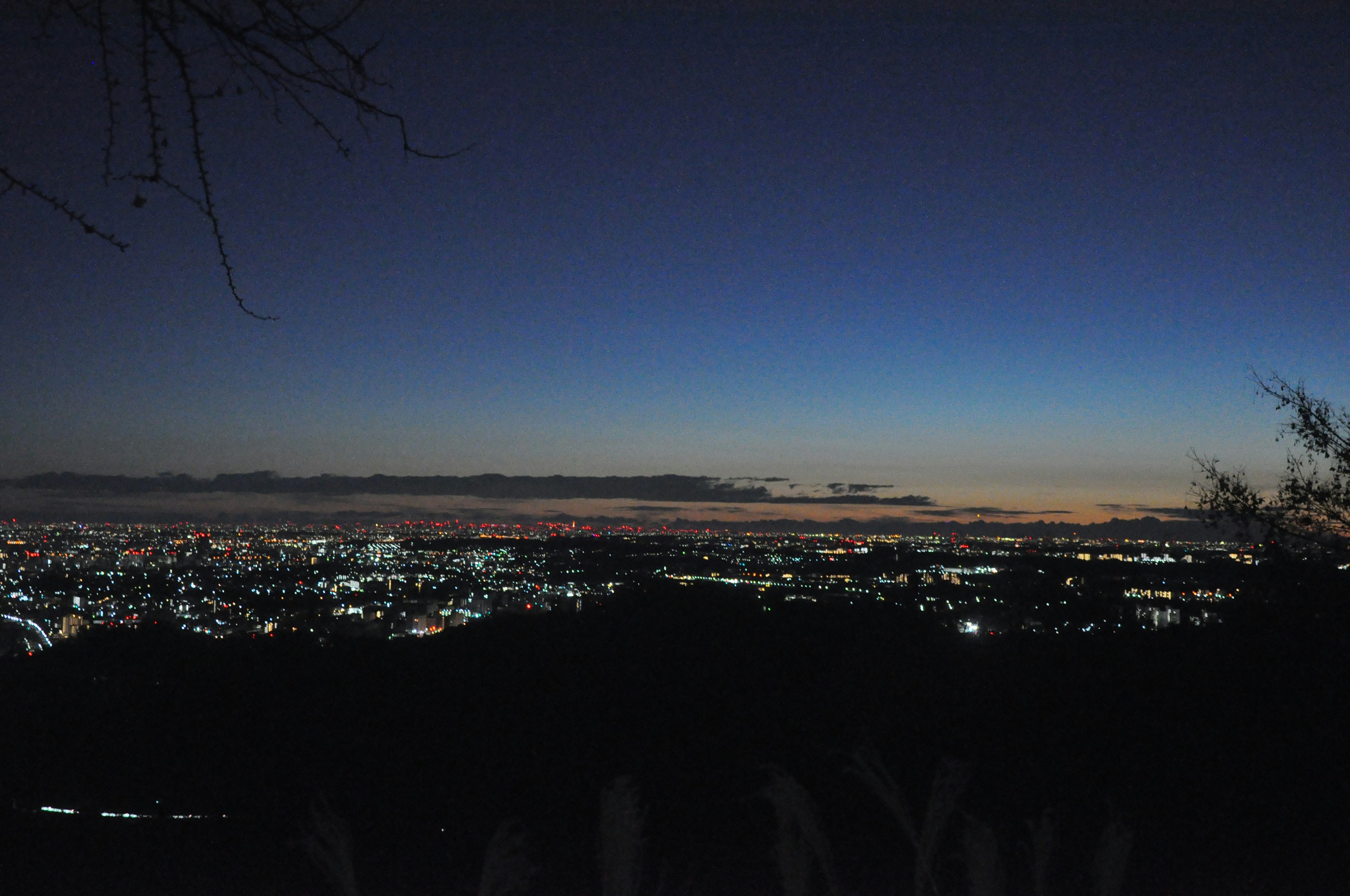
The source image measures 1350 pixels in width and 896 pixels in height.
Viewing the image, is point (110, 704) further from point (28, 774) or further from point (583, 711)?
point (583, 711)

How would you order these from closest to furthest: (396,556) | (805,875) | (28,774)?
(805,875) < (28,774) < (396,556)

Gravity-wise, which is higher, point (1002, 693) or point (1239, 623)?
point (1239, 623)

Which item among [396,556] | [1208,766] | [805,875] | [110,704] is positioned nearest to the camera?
[805,875]

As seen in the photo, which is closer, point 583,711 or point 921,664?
point 583,711

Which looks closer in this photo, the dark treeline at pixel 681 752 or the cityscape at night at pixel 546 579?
the dark treeline at pixel 681 752

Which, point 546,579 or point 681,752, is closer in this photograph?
point 681,752

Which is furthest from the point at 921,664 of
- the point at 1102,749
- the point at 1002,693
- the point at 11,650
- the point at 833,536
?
the point at 833,536

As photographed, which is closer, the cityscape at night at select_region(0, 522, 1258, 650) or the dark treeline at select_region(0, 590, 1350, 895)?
the dark treeline at select_region(0, 590, 1350, 895)

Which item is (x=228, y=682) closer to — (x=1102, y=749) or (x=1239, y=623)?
(x=1102, y=749)
